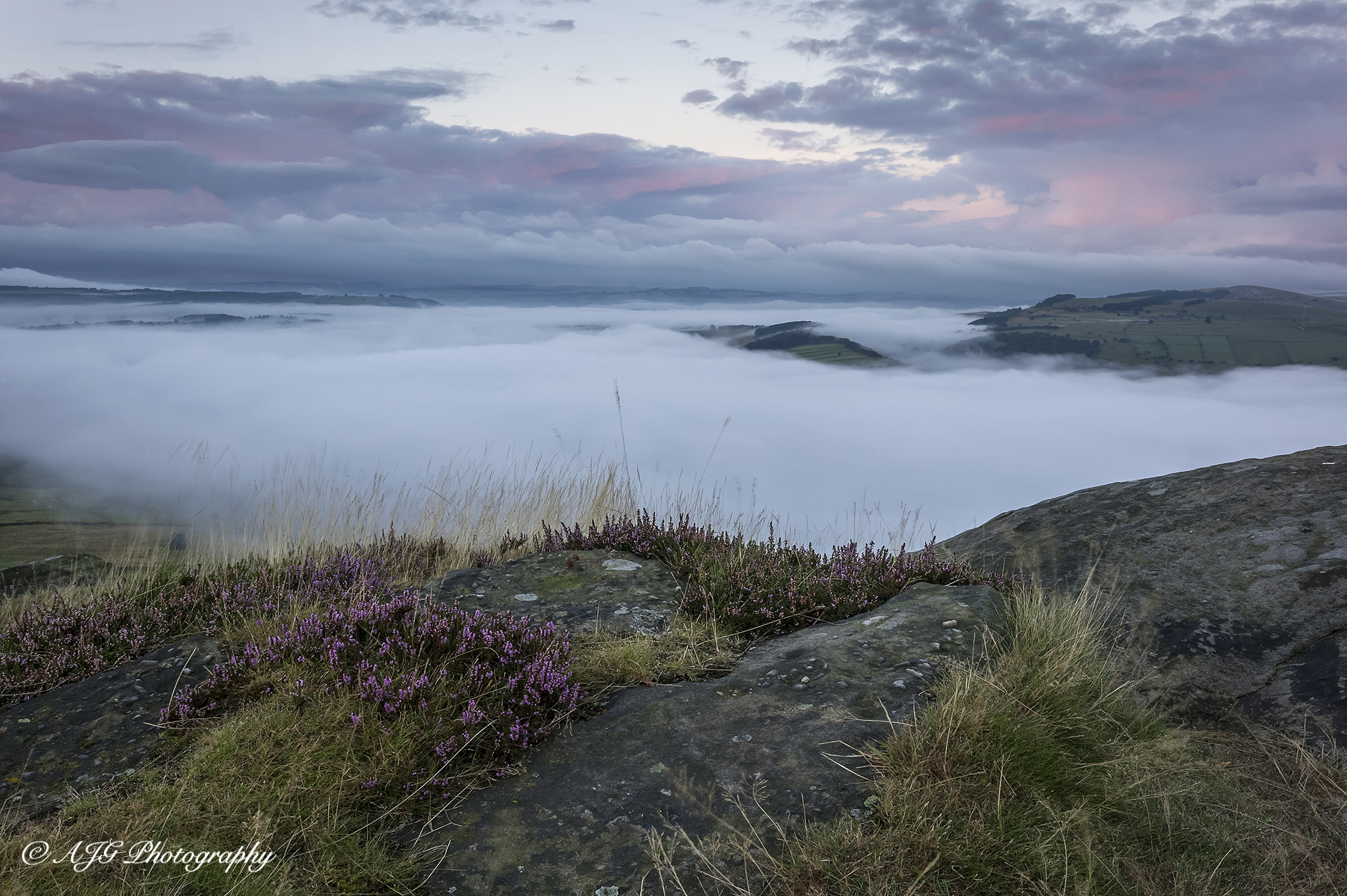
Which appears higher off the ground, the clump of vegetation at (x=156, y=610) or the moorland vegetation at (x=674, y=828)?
the moorland vegetation at (x=674, y=828)

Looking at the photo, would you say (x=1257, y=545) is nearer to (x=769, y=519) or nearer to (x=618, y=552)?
(x=769, y=519)

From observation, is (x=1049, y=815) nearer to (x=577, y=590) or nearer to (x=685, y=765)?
(x=685, y=765)

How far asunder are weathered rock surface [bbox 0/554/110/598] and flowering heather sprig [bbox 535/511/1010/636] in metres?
5.81

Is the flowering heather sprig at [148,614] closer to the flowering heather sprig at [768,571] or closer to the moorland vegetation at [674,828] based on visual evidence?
the moorland vegetation at [674,828]

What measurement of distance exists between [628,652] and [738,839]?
5.02 feet

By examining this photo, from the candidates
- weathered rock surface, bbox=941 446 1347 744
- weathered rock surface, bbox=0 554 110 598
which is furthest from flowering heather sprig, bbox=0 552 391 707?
weathered rock surface, bbox=941 446 1347 744

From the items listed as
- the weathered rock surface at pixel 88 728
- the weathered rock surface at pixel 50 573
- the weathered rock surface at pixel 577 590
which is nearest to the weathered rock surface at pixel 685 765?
the weathered rock surface at pixel 577 590

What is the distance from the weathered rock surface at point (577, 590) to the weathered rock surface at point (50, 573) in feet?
17.0

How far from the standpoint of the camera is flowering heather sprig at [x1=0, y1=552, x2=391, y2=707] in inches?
182

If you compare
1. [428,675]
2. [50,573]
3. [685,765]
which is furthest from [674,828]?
[50,573]

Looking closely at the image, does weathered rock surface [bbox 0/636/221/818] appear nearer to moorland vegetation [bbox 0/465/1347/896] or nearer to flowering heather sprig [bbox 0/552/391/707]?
moorland vegetation [bbox 0/465/1347/896]

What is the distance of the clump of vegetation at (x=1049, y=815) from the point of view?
264 centimetres

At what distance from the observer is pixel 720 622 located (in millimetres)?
5066

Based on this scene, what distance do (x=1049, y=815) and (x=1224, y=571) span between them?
4048mm
